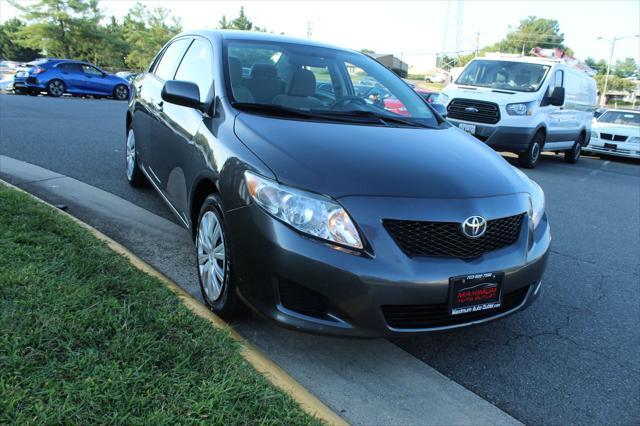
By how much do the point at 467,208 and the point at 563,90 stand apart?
8.99m

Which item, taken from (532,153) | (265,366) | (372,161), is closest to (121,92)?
(532,153)

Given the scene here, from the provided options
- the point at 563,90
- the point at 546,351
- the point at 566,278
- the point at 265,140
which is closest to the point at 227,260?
the point at 265,140

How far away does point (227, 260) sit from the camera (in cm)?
272

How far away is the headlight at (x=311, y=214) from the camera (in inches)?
93.4

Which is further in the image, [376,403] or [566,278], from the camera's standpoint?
[566,278]

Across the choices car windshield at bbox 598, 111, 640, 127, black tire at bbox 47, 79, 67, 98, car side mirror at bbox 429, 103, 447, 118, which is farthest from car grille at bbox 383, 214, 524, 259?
black tire at bbox 47, 79, 67, 98

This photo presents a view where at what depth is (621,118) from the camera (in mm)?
15016

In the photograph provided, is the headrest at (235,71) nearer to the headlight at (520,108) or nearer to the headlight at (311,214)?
the headlight at (311,214)

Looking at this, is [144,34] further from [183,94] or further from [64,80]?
[183,94]

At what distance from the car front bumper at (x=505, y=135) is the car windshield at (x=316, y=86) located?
5.90m

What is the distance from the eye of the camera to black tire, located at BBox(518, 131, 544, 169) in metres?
10.3

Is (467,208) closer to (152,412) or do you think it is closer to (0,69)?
(152,412)

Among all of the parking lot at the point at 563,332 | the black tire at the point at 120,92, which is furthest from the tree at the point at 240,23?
the parking lot at the point at 563,332

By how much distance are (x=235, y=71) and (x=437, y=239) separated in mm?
1811
